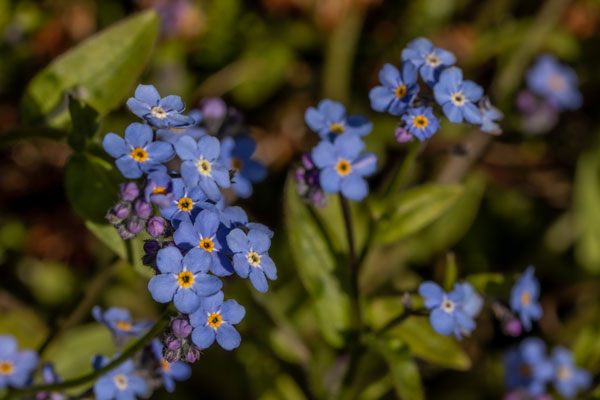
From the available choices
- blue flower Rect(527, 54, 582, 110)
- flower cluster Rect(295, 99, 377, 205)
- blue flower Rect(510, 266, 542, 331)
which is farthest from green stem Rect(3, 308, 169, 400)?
blue flower Rect(527, 54, 582, 110)

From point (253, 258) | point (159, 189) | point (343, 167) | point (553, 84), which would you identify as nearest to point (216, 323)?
point (253, 258)

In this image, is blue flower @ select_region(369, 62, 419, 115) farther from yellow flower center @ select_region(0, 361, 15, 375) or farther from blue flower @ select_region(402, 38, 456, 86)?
yellow flower center @ select_region(0, 361, 15, 375)

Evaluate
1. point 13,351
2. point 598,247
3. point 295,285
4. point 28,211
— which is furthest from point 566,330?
point 28,211

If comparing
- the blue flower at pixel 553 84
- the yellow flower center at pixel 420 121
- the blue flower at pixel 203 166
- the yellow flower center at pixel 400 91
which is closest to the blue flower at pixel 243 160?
the blue flower at pixel 203 166

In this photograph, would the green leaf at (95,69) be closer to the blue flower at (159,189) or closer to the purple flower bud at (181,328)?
the blue flower at (159,189)

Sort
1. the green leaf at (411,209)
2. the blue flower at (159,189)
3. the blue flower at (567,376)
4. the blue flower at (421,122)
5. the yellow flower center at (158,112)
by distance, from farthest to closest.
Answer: the blue flower at (567,376), the green leaf at (411,209), the blue flower at (421,122), the yellow flower center at (158,112), the blue flower at (159,189)

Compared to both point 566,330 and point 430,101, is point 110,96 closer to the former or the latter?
point 430,101
